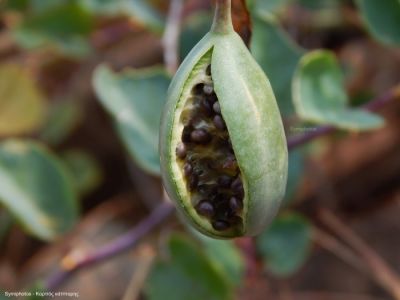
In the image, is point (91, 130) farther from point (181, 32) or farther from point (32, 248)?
point (181, 32)

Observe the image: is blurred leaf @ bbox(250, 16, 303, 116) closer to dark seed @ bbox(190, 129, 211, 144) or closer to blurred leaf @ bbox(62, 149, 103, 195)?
dark seed @ bbox(190, 129, 211, 144)

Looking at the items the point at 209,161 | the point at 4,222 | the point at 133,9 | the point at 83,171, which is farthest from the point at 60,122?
the point at 209,161

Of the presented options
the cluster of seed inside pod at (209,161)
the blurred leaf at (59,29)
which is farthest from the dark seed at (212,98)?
the blurred leaf at (59,29)

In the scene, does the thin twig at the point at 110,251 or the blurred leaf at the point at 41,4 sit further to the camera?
the blurred leaf at the point at 41,4

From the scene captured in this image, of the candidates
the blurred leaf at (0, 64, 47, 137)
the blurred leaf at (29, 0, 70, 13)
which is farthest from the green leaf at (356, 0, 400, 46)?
the blurred leaf at (0, 64, 47, 137)

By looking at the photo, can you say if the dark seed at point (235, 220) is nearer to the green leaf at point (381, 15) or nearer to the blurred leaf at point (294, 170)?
the green leaf at point (381, 15)

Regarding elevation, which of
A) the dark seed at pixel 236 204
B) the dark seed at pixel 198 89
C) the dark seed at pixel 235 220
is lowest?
the dark seed at pixel 235 220

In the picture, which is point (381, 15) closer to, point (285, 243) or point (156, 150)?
point (156, 150)
